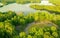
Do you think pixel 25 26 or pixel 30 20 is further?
pixel 30 20

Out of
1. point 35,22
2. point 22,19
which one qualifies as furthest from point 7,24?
point 35,22

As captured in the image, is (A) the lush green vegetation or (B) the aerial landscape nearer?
(A) the lush green vegetation

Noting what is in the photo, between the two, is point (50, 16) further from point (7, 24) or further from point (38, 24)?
point (7, 24)

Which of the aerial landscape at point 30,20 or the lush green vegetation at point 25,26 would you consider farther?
the aerial landscape at point 30,20

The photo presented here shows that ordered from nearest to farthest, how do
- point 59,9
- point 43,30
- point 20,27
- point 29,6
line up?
point 43,30 → point 20,27 → point 59,9 → point 29,6
